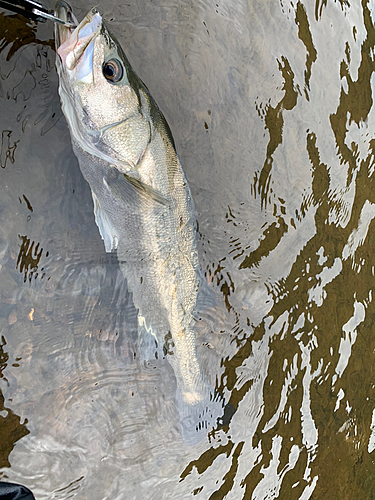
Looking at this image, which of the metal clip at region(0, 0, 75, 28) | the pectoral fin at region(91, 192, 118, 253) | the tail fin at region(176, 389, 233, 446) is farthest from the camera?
the tail fin at region(176, 389, 233, 446)

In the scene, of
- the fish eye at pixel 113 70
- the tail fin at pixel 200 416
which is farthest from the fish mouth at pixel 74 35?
the tail fin at pixel 200 416

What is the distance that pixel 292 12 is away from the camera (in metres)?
3.23

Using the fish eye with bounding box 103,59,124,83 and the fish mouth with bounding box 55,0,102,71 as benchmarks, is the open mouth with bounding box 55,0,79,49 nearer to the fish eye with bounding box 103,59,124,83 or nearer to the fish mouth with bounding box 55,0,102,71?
the fish mouth with bounding box 55,0,102,71

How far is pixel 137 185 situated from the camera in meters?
2.40

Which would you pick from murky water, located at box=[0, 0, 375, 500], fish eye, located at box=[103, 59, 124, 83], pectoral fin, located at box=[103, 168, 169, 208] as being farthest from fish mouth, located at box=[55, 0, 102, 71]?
pectoral fin, located at box=[103, 168, 169, 208]

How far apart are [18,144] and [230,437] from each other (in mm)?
2775

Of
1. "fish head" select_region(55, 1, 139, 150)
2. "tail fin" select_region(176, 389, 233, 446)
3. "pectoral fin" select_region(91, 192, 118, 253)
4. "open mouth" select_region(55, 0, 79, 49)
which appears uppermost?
"open mouth" select_region(55, 0, 79, 49)

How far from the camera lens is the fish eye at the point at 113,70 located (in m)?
2.21

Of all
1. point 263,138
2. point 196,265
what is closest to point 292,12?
point 263,138

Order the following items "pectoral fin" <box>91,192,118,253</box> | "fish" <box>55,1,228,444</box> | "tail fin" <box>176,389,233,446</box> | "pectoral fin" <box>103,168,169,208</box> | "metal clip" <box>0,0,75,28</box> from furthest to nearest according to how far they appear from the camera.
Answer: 1. "tail fin" <box>176,389,233,446</box>
2. "pectoral fin" <box>91,192,118,253</box>
3. "pectoral fin" <box>103,168,169,208</box>
4. "fish" <box>55,1,228,444</box>
5. "metal clip" <box>0,0,75,28</box>

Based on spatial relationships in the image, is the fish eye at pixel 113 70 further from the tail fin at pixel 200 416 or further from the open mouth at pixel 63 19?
the tail fin at pixel 200 416

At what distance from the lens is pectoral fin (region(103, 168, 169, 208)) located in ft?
7.81

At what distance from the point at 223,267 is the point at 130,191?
1078 millimetres

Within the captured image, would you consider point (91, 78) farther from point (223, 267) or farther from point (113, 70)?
point (223, 267)
